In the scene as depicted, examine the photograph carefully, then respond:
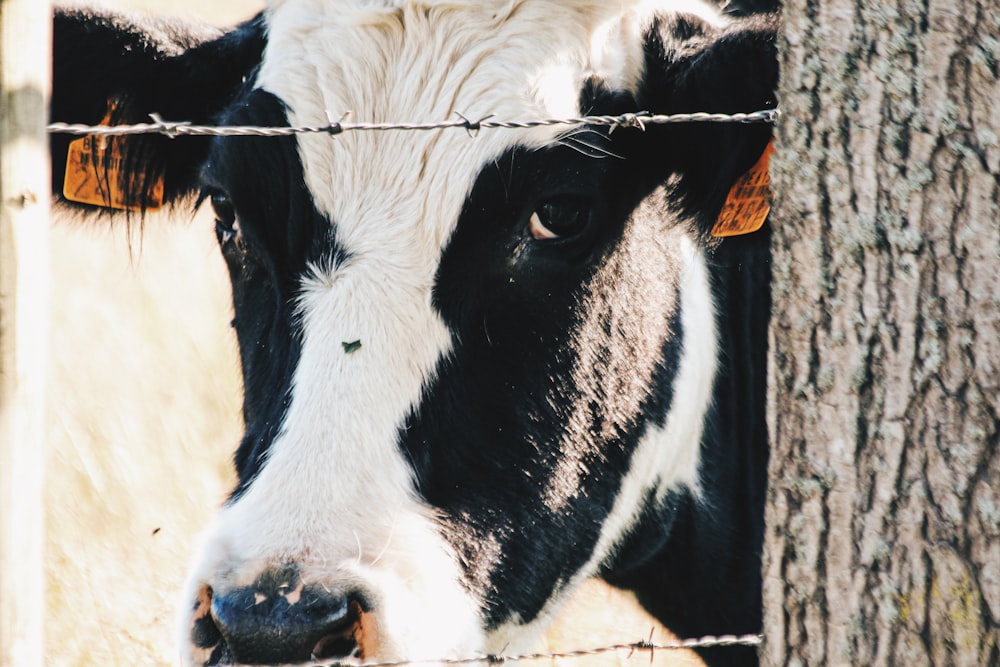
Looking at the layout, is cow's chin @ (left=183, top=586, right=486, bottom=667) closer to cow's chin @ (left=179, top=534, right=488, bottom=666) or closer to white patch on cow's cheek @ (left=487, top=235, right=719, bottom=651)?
cow's chin @ (left=179, top=534, right=488, bottom=666)

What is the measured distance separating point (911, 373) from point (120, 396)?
18.1 feet

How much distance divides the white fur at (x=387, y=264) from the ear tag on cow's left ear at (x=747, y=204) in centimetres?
37

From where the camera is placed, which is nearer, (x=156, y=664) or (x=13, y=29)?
(x=13, y=29)

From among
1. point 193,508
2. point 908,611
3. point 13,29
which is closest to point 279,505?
point 13,29

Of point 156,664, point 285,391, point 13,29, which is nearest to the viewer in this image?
point 13,29

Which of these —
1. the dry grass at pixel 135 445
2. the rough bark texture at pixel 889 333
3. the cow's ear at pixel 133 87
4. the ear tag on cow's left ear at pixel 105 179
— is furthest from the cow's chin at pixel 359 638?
the dry grass at pixel 135 445

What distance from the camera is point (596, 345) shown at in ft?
8.89

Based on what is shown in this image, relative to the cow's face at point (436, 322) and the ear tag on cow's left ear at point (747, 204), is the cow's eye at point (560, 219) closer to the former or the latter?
the cow's face at point (436, 322)

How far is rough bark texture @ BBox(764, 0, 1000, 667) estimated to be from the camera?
1833 millimetres

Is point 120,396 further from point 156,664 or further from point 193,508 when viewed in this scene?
point 156,664

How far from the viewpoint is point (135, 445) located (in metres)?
6.38

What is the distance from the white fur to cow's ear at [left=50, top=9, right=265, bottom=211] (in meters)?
0.28

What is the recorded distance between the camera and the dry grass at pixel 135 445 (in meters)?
5.31

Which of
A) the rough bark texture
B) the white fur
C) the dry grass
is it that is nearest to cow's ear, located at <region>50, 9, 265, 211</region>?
the white fur
